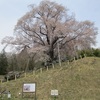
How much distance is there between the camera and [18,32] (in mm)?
50375

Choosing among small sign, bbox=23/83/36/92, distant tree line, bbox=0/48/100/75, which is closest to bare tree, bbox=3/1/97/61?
distant tree line, bbox=0/48/100/75

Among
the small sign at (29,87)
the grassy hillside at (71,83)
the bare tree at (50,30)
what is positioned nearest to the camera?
the small sign at (29,87)

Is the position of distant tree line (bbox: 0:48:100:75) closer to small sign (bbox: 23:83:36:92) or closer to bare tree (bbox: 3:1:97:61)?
bare tree (bbox: 3:1:97:61)

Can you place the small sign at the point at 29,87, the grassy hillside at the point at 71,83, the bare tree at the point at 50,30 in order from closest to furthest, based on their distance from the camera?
Answer: 1. the small sign at the point at 29,87
2. the grassy hillside at the point at 71,83
3. the bare tree at the point at 50,30

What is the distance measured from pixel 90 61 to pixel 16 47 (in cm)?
1481

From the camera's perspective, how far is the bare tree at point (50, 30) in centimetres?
4875

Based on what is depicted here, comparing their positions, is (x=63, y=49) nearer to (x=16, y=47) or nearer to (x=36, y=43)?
(x=36, y=43)

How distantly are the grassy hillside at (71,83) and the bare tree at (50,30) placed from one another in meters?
7.94

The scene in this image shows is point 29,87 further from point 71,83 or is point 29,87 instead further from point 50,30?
point 50,30

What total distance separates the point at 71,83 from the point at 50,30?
57.0 ft

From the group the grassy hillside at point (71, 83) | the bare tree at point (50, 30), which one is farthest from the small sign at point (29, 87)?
the bare tree at point (50, 30)

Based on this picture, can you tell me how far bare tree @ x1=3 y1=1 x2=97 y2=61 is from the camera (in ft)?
160

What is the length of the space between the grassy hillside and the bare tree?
7944 mm

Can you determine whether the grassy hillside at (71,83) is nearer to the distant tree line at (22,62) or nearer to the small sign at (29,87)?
the small sign at (29,87)
